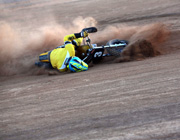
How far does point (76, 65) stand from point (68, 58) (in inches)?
14.3

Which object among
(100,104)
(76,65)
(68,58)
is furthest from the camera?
(68,58)

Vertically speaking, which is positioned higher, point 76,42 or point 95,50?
point 76,42

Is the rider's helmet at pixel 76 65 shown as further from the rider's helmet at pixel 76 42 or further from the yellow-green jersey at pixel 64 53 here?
the rider's helmet at pixel 76 42

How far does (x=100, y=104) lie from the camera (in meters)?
4.40

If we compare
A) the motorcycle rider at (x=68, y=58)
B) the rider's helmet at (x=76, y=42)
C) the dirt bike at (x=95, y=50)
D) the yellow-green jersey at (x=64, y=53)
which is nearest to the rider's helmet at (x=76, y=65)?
the motorcycle rider at (x=68, y=58)

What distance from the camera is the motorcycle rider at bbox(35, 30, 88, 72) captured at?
698 cm

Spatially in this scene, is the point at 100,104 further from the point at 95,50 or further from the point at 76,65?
the point at 95,50

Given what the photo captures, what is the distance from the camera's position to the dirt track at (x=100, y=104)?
3.56 m

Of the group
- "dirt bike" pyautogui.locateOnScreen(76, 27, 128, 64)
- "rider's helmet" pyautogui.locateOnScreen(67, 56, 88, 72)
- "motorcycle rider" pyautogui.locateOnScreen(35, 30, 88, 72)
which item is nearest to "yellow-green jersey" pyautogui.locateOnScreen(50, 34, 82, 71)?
"motorcycle rider" pyautogui.locateOnScreen(35, 30, 88, 72)

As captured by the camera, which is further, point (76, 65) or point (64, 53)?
point (64, 53)

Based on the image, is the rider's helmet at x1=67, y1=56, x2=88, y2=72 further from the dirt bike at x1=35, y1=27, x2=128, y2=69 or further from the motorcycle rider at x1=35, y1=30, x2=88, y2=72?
the dirt bike at x1=35, y1=27, x2=128, y2=69

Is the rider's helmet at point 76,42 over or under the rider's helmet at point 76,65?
over

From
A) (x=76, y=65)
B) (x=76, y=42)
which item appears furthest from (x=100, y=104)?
(x=76, y=42)

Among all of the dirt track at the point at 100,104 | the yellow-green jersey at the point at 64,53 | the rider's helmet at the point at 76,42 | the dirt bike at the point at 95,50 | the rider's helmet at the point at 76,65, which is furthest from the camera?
the rider's helmet at the point at 76,42
